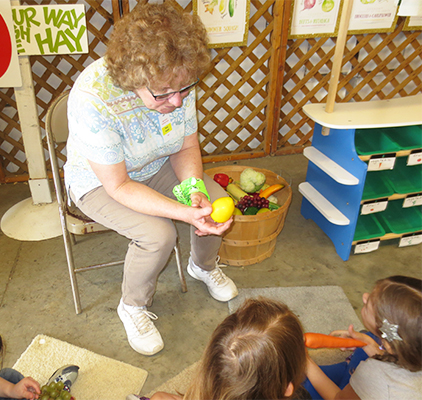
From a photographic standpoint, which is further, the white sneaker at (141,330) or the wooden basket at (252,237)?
the wooden basket at (252,237)

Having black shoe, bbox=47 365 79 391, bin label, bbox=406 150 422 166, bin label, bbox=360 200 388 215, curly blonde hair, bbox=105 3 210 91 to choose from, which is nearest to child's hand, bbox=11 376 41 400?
black shoe, bbox=47 365 79 391

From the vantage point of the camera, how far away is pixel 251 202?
174cm

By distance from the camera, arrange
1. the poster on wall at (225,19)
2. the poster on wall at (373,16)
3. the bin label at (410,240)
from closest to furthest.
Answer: the bin label at (410,240) < the poster on wall at (225,19) < the poster on wall at (373,16)

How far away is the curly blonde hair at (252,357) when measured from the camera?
0.72 metres

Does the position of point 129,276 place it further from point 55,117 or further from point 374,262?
point 374,262

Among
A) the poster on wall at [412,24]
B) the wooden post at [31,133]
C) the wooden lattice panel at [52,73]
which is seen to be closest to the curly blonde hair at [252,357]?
the wooden post at [31,133]

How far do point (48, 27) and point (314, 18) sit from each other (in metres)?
1.71

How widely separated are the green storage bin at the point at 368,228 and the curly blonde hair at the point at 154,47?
120 centimetres

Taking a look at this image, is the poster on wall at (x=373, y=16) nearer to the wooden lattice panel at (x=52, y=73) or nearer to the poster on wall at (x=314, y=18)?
the poster on wall at (x=314, y=18)

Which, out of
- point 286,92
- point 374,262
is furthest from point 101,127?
point 286,92

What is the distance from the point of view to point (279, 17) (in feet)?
8.02

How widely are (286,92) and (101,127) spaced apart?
2.00 metres

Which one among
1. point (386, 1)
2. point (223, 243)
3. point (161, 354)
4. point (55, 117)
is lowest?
point (161, 354)

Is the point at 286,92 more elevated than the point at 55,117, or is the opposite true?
the point at 55,117
